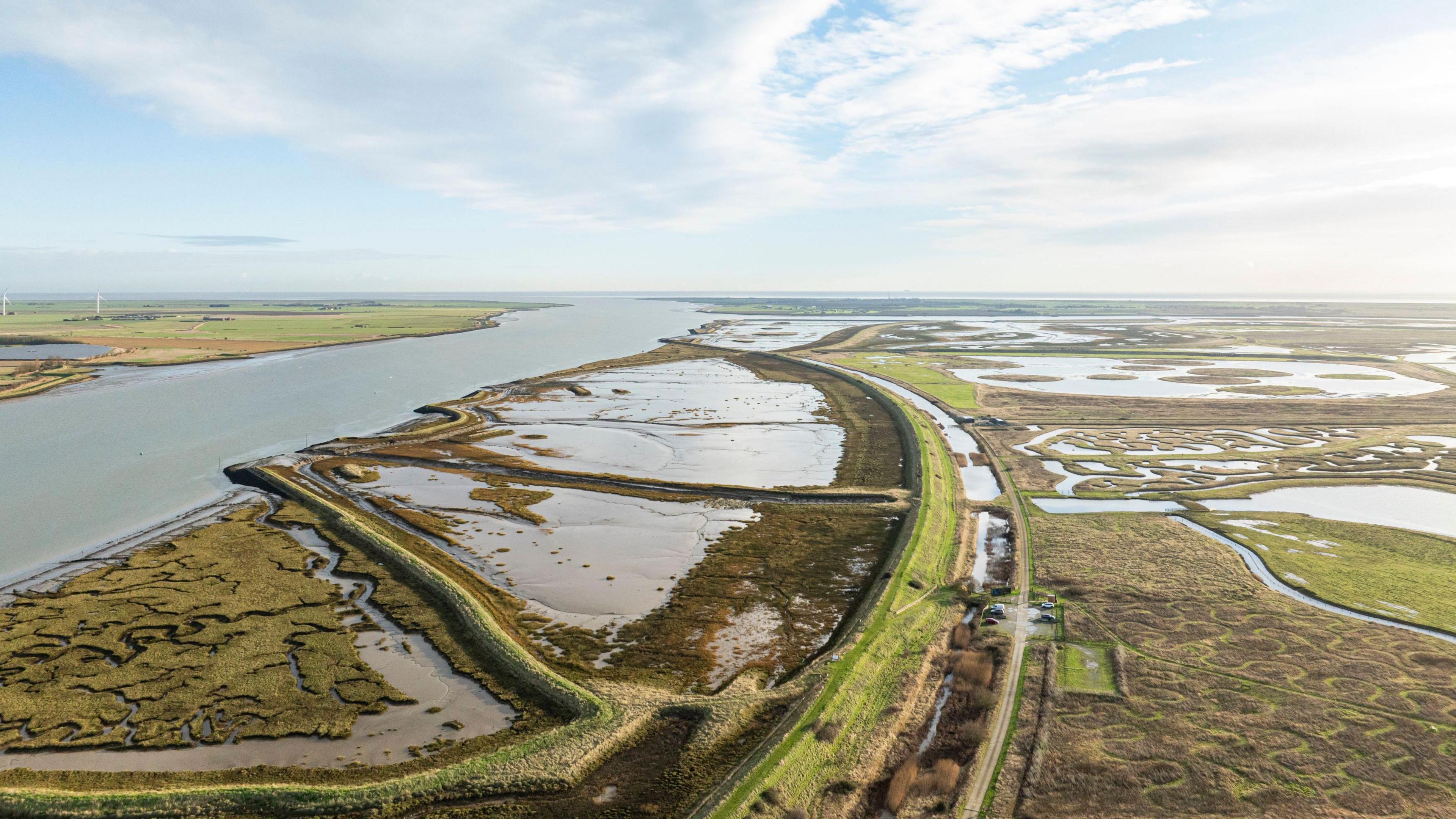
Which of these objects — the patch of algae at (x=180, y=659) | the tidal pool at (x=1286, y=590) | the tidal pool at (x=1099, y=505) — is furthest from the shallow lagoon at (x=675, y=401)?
the patch of algae at (x=180, y=659)

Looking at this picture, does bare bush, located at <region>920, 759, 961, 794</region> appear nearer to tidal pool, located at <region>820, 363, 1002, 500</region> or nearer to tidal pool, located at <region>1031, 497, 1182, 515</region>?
tidal pool, located at <region>1031, 497, 1182, 515</region>

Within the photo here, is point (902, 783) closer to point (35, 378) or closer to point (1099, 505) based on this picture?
point (1099, 505)

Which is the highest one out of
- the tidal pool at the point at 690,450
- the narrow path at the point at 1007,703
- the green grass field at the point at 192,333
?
the green grass field at the point at 192,333

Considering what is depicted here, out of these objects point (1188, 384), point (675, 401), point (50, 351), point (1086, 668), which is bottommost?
point (1086, 668)

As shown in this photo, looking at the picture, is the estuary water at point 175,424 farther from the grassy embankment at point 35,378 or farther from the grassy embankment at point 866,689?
the grassy embankment at point 866,689

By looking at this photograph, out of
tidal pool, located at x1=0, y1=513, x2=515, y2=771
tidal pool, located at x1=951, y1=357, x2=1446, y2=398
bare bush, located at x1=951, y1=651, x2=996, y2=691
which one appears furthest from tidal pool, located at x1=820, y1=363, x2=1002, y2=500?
tidal pool, located at x1=0, y1=513, x2=515, y2=771

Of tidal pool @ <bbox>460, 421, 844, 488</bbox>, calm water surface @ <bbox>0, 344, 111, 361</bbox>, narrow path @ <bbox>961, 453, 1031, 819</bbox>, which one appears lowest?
narrow path @ <bbox>961, 453, 1031, 819</bbox>

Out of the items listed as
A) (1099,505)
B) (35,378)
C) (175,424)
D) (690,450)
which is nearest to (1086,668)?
(1099,505)
